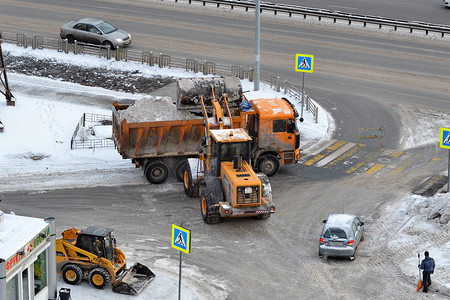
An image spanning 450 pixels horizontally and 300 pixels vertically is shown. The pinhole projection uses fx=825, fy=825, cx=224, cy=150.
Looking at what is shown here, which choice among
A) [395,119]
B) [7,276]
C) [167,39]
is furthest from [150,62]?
[7,276]

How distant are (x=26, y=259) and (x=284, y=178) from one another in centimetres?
1670

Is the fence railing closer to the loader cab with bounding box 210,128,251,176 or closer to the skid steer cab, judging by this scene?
the loader cab with bounding box 210,128,251,176

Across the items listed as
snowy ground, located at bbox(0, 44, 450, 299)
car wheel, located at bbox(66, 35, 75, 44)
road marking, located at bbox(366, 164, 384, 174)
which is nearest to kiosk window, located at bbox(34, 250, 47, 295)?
snowy ground, located at bbox(0, 44, 450, 299)

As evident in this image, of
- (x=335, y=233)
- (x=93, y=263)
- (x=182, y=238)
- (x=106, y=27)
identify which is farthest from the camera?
(x=106, y=27)

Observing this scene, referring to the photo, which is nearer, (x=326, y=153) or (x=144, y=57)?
(x=326, y=153)

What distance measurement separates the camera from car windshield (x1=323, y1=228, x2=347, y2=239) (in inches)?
1015

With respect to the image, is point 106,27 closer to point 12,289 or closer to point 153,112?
point 153,112

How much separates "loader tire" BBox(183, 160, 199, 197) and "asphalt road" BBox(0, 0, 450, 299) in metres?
0.31

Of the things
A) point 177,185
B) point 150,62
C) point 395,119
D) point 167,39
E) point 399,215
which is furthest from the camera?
point 167,39

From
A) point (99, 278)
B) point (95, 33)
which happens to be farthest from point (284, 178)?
point (95, 33)

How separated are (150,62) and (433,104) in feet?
50.3

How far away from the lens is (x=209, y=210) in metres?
28.1

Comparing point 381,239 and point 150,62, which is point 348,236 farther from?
point 150,62

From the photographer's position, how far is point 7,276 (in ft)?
56.2
